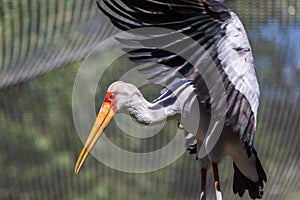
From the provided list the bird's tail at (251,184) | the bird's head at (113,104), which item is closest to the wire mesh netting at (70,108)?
the bird's tail at (251,184)

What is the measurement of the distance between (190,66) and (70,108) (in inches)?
34.2

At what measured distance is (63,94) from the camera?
260 centimetres

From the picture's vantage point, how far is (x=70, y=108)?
2648 mm

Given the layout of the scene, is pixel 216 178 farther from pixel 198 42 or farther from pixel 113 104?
pixel 198 42

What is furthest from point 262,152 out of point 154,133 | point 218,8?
point 218,8

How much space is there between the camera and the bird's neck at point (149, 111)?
200 centimetres

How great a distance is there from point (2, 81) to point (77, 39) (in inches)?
10.9

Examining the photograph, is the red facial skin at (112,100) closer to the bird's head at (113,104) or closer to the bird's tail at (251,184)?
the bird's head at (113,104)

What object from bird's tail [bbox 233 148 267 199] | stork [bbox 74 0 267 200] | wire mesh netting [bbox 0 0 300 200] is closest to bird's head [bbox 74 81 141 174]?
stork [bbox 74 0 267 200]

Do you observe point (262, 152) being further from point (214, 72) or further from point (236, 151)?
point (214, 72)

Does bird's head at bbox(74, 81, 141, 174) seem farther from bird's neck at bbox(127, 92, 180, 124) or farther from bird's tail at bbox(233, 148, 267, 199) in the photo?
bird's tail at bbox(233, 148, 267, 199)

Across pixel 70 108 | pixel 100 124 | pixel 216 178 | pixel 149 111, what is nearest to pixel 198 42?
pixel 149 111

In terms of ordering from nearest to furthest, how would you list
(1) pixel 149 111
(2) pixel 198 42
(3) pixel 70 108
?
(2) pixel 198 42 < (1) pixel 149 111 < (3) pixel 70 108

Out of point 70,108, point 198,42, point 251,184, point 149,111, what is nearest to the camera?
point 198,42
